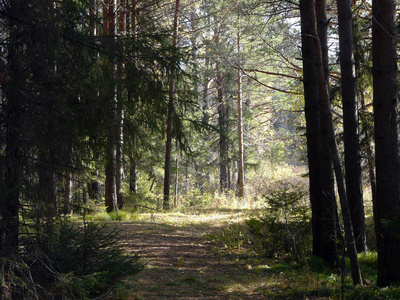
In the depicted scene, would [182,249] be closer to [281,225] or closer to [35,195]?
[281,225]

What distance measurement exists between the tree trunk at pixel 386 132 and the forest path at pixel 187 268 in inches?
73.5

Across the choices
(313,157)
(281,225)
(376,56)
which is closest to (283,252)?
(281,225)

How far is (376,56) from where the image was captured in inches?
225

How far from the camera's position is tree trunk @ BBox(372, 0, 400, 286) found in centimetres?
550

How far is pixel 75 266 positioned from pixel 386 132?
4818mm

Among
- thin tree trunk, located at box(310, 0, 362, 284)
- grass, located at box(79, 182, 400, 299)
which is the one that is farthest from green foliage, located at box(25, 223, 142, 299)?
thin tree trunk, located at box(310, 0, 362, 284)

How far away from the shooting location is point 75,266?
3984mm

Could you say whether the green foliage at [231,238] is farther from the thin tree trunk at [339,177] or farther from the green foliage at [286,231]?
the thin tree trunk at [339,177]

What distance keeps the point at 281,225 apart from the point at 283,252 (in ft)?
1.77

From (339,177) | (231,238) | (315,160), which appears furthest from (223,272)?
(315,160)

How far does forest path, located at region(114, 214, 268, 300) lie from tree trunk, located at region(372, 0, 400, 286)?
1866mm

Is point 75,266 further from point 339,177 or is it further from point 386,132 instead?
point 386,132

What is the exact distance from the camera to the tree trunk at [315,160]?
680cm

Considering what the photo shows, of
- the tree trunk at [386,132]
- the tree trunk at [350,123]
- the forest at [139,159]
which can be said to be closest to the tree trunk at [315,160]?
the forest at [139,159]
